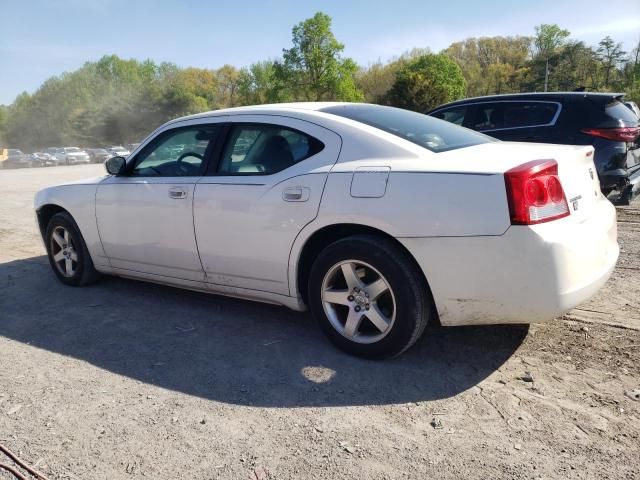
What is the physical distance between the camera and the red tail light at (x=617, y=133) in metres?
6.56

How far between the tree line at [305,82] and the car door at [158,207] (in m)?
43.3

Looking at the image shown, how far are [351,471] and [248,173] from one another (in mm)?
2085

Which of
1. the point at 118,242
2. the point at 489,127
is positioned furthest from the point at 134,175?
the point at 489,127

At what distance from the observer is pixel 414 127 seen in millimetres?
3553

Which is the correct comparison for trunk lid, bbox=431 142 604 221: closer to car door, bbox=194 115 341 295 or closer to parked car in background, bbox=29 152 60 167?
car door, bbox=194 115 341 295

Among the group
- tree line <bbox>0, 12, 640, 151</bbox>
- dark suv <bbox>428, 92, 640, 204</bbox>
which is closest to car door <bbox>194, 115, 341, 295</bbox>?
dark suv <bbox>428, 92, 640, 204</bbox>

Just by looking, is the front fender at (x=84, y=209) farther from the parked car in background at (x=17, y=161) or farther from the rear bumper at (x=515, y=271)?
the parked car in background at (x=17, y=161)

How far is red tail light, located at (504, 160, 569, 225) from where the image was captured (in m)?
2.63

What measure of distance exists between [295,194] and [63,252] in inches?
114

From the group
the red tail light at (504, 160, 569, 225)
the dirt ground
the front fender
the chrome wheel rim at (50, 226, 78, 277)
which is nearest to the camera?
the dirt ground

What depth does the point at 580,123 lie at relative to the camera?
6.84 m

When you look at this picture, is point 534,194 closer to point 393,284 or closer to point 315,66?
point 393,284

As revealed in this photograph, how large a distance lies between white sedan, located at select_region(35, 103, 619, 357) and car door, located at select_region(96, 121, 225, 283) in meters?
0.01

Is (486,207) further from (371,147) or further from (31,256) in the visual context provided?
(31,256)
